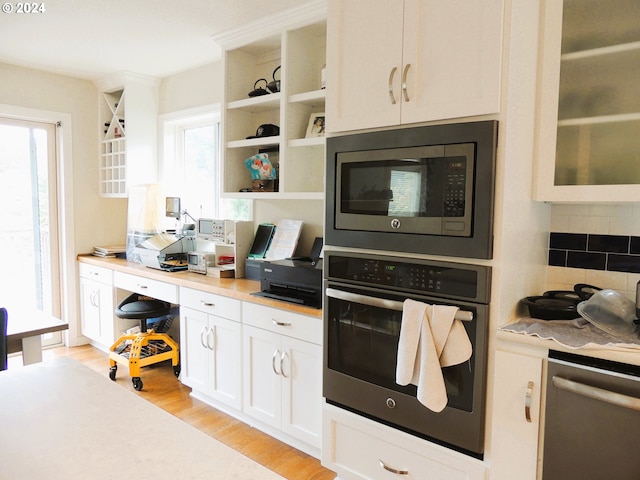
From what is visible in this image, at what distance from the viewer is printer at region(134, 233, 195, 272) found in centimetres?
331

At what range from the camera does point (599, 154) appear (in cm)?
157

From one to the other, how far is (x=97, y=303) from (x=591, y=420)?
372 centimetres

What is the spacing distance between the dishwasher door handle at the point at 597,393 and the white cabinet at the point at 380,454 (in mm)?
424

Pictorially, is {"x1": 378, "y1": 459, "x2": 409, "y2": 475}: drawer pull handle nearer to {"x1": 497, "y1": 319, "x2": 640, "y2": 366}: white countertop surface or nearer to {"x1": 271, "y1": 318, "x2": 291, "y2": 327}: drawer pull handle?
{"x1": 497, "y1": 319, "x2": 640, "y2": 366}: white countertop surface

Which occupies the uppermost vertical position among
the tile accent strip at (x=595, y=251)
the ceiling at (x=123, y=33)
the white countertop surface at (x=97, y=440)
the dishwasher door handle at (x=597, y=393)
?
the ceiling at (x=123, y=33)

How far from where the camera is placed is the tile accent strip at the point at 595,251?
67.9 inches

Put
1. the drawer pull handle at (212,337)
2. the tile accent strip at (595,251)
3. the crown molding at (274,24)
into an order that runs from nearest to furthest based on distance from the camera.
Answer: the tile accent strip at (595,251), the crown molding at (274,24), the drawer pull handle at (212,337)

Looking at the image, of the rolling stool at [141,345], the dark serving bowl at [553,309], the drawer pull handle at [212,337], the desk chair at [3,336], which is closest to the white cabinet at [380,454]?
the dark serving bowl at [553,309]

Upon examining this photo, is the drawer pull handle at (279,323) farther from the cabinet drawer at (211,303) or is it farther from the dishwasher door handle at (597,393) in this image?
the dishwasher door handle at (597,393)

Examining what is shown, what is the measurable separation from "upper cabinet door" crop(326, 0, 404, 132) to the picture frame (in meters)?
0.67

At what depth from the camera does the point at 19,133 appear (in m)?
3.79

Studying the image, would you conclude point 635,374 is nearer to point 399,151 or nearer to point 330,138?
point 399,151

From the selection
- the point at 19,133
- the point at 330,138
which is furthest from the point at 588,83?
the point at 19,133

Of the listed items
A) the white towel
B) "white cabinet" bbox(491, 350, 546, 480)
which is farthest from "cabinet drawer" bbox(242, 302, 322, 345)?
"white cabinet" bbox(491, 350, 546, 480)
